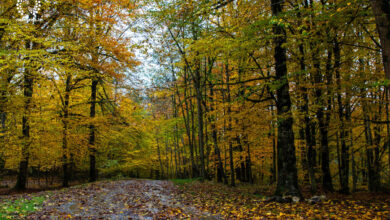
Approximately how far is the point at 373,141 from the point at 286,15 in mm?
8267

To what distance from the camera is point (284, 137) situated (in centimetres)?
773

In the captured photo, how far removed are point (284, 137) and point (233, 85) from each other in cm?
600

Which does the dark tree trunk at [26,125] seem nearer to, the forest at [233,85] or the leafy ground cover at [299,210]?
the forest at [233,85]

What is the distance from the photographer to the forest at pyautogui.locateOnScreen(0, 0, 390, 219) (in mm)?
6754

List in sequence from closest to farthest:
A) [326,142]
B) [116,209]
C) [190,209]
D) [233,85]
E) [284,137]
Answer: [116,209] → [190,209] → [284,137] → [326,142] → [233,85]

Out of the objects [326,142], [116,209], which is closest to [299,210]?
[326,142]

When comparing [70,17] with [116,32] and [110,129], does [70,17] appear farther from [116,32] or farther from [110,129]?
[110,129]

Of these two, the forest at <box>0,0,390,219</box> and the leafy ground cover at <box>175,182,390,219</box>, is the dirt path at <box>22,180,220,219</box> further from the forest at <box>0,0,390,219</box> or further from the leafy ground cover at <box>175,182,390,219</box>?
the leafy ground cover at <box>175,182,390,219</box>

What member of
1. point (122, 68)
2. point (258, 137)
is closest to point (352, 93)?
point (258, 137)

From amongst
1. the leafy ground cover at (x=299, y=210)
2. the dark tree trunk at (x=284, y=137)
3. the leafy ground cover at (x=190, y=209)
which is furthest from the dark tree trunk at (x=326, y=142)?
the leafy ground cover at (x=299, y=210)

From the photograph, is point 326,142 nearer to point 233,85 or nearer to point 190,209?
point 233,85

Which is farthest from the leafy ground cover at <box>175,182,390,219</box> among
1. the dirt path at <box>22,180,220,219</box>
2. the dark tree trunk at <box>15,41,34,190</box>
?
the dark tree trunk at <box>15,41,34,190</box>

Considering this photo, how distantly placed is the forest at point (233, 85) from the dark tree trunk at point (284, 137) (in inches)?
1.3

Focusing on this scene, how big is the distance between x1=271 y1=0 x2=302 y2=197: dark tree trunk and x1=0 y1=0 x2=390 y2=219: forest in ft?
0.11
